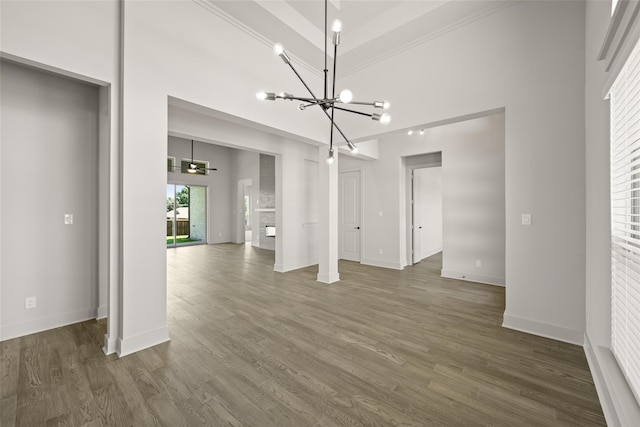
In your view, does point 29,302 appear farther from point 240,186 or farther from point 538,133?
point 240,186

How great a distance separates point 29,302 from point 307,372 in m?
3.04

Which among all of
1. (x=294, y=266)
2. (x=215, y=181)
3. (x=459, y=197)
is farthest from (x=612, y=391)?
(x=215, y=181)

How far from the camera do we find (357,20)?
3.60 metres

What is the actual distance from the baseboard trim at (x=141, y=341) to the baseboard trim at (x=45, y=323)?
1.17 m

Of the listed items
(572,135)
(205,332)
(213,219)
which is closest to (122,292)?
(205,332)

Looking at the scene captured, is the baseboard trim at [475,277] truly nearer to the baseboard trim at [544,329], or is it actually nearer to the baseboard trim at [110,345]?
the baseboard trim at [544,329]

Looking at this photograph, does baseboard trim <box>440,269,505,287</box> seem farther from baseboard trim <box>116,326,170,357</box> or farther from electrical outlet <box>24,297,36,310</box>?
electrical outlet <box>24,297,36,310</box>

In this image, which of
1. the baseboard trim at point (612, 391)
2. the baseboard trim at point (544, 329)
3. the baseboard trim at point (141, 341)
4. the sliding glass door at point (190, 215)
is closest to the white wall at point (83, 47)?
the baseboard trim at point (141, 341)

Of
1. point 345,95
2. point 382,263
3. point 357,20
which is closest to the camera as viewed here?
point 345,95

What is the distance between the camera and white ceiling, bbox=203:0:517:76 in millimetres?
3010

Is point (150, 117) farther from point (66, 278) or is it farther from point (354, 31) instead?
point (354, 31)

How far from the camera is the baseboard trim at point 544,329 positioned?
260 centimetres

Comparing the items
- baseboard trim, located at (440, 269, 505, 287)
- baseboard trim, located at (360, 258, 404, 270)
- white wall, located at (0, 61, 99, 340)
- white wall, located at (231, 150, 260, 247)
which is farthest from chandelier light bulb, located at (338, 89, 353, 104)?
white wall, located at (231, 150, 260, 247)

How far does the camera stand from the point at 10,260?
262cm
